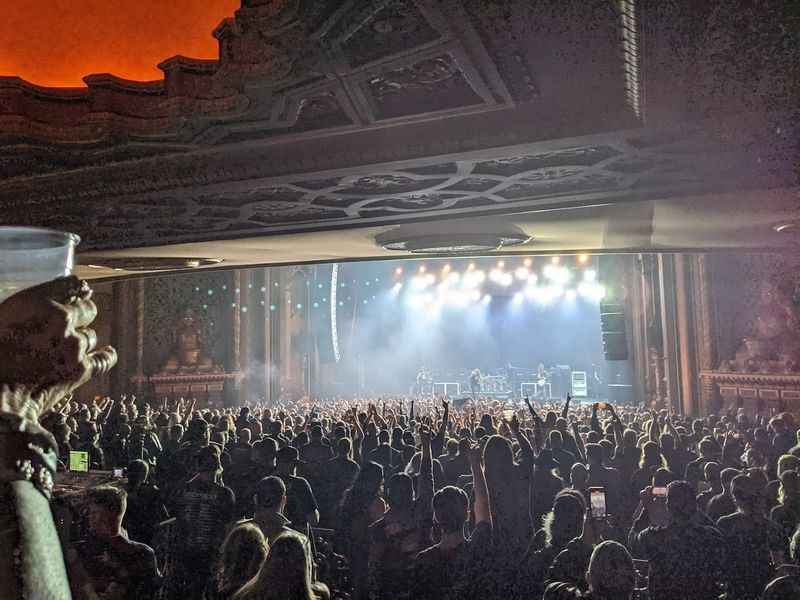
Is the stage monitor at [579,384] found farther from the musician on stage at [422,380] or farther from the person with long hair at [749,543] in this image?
the person with long hair at [749,543]

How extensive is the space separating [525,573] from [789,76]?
4064mm

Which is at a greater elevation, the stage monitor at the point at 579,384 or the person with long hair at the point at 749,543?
the person with long hair at the point at 749,543

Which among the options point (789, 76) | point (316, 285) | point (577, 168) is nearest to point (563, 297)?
point (316, 285)

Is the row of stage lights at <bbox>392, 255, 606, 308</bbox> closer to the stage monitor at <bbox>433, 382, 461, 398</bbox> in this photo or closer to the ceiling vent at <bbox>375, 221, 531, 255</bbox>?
the stage monitor at <bbox>433, 382, 461, 398</bbox>

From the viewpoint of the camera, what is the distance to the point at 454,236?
32.9ft

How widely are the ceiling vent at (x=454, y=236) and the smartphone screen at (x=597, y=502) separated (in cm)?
518

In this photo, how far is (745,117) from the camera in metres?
4.96

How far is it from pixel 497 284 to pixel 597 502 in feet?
97.2

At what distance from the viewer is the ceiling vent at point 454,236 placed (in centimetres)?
969

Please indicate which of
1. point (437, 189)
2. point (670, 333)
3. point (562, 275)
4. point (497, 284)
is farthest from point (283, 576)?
point (497, 284)

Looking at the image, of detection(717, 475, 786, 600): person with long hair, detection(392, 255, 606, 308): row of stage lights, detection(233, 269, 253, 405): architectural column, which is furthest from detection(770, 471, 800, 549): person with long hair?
detection(392, 255, 606, 308): row of stage lights

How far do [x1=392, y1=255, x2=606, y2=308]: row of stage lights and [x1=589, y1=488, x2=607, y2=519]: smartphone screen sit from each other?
79.2ft

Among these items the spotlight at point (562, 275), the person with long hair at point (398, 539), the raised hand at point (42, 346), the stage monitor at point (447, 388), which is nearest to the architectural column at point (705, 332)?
the person with long hair at point (398, 539)

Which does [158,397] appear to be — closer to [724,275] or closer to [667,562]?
[724,275]
